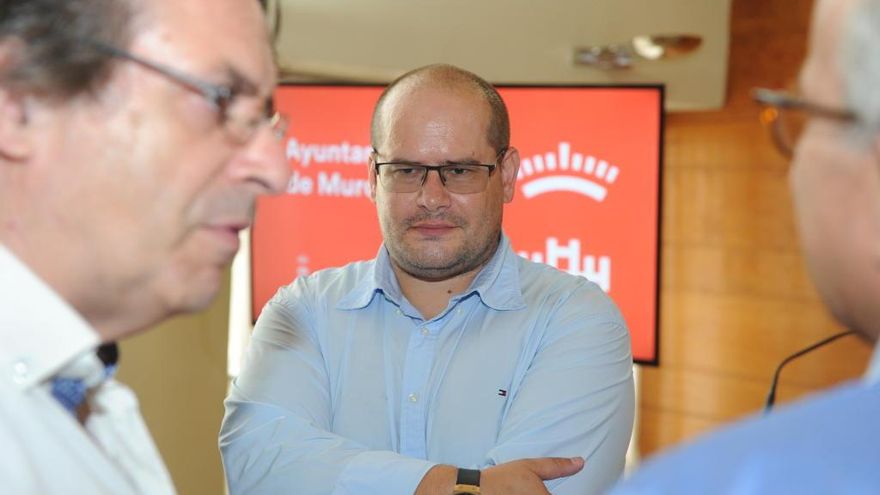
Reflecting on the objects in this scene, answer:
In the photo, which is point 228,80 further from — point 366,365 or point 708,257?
point 708,257

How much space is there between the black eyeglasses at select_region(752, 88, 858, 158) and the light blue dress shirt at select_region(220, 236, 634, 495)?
108 cm

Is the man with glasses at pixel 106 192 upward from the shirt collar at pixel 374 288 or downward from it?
upward

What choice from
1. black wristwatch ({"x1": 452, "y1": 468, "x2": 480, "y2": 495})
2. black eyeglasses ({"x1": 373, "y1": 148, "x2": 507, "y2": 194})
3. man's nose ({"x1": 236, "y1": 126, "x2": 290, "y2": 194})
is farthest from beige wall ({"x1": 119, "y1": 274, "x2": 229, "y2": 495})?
man's nose ({"x1": 236, "y1": 126, "x2": 290, "y2": 194})

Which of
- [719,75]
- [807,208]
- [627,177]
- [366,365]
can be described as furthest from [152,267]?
[719,75]

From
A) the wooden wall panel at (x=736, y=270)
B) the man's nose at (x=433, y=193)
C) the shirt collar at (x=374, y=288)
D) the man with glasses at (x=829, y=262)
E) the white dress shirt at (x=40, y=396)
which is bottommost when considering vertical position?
the wooden wall panel at (x=736, y=270)

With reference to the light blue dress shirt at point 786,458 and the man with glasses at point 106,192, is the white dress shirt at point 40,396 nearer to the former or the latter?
the man with glasses at point 106,192

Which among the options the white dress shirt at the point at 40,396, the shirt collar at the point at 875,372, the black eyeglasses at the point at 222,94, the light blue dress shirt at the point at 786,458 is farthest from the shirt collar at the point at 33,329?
the shirt collar at the point at 875,372

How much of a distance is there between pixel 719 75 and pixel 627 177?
3.66ft

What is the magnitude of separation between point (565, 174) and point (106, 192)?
3.26 metres

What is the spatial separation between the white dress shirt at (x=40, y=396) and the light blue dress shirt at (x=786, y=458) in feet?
1.96

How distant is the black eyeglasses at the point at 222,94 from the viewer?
117 centimetres

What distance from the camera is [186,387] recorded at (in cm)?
375

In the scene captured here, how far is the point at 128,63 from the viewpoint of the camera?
1.18m

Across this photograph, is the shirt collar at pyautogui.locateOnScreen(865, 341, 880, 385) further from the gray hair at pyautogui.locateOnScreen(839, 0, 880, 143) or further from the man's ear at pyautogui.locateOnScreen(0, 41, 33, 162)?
the man's ear at pyautogui.locateOnScreen(0, 41, 33, 162)
